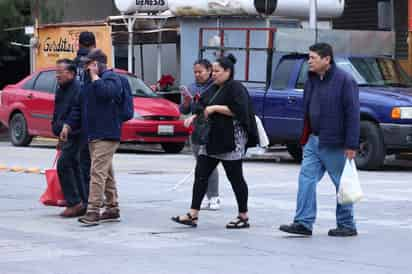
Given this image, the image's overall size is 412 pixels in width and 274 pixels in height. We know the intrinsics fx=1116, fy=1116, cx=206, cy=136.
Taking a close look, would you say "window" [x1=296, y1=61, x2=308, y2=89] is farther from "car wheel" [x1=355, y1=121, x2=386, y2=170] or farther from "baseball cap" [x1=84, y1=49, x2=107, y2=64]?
"baseball cap" [x1=84, y1=49, x2=107, y2=64]

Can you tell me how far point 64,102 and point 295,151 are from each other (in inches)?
324

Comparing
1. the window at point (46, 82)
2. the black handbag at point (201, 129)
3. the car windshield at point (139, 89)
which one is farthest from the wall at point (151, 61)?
the black handbag at point (201, 129)

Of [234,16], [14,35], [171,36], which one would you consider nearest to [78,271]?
[234,16]

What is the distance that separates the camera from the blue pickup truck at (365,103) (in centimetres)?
1623

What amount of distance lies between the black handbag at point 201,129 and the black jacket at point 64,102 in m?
1.37

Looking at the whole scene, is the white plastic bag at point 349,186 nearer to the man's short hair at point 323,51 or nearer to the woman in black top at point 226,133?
the man's short hair at point 323,51

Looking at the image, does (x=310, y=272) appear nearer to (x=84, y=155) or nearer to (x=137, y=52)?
(x=84, y=155)

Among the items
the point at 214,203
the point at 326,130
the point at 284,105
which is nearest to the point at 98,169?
the point at 214,203

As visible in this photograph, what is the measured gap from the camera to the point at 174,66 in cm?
2780

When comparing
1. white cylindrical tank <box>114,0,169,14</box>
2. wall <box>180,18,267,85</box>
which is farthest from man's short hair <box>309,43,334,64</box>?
white cylindrical tank <box>114,0,169,14</box>

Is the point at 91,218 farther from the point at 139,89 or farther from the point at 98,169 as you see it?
the point at 139,89

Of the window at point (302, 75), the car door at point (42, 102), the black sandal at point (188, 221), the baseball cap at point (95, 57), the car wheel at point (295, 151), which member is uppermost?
the baseball cap at point (95, 57)

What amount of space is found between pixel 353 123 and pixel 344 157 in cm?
34

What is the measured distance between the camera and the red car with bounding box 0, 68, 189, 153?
66.7 ft
